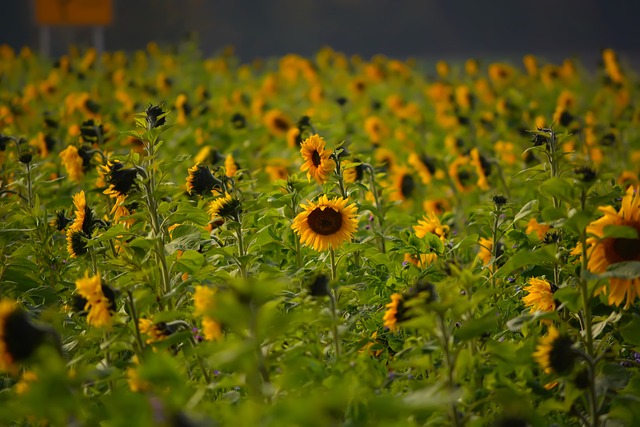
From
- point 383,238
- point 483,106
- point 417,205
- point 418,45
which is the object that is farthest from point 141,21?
point 383,238

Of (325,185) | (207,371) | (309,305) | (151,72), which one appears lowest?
(207,371)

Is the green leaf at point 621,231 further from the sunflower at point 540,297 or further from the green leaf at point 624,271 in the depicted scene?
the sunflower at point 540,297

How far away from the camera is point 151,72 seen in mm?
8914

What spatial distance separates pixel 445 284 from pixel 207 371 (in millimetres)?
583

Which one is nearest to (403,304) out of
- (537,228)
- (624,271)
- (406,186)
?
(624,271)

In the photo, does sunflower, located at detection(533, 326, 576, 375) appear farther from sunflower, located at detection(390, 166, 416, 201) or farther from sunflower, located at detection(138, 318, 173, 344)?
sunflower, located at detection(390, 166, 416, 201)

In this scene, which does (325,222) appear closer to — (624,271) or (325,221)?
(325,221)

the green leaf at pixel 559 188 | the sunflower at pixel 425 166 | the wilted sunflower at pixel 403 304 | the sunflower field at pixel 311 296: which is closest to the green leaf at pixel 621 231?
the sunflower field at pixel 311 296

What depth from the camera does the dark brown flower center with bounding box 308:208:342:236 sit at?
2.42 metres

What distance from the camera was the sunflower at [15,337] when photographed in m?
1.51

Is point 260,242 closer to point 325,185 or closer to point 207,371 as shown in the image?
point 325,185

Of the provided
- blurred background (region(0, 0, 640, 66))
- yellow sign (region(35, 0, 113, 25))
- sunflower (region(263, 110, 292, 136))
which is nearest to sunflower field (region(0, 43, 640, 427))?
sunflower (region(263, 110, 292, 136))

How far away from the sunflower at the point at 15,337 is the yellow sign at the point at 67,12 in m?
9.00

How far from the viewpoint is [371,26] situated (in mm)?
18828
